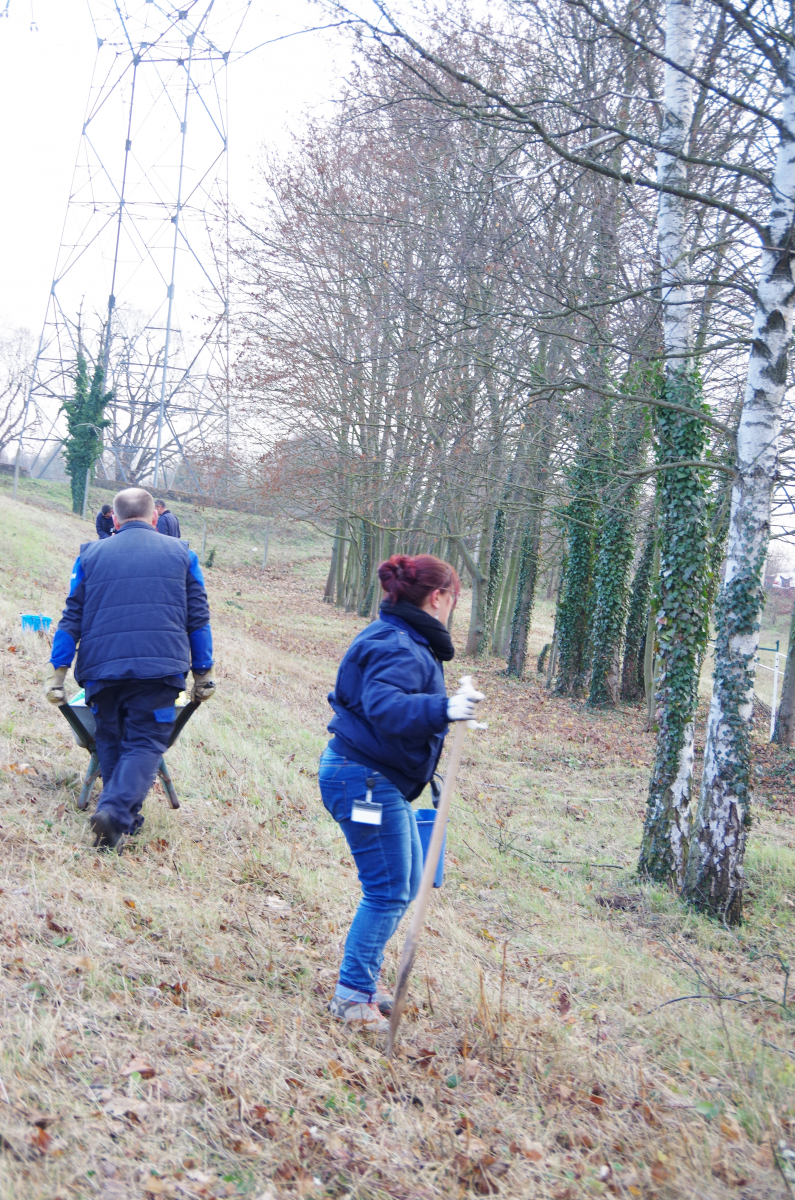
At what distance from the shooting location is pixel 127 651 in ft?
15.8

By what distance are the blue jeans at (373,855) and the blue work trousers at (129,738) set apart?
1.79 meters

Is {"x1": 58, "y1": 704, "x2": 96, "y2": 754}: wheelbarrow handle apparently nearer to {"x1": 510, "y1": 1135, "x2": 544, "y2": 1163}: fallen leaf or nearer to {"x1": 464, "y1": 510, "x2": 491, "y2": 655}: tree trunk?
{"x1": 510, "y1": 1135, "x2": 544, "y2": 1163}: fallen leaf

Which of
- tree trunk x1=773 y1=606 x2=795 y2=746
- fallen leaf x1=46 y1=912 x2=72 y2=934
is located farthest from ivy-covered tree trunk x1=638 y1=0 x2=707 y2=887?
tree trunk x1=773 y1=606 x2=795 y2=746

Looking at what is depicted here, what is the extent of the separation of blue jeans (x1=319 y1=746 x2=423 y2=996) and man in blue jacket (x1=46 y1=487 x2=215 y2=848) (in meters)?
1.78

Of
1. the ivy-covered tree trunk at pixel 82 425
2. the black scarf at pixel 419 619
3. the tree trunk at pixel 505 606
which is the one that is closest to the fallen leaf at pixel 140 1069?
the black scarf at pixel 419 619

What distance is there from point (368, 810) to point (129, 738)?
214 cm

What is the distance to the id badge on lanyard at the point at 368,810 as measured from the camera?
3.29 metres

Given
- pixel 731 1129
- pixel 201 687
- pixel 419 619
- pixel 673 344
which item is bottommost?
pixel 731 1129

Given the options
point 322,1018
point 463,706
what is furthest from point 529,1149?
point 463,706

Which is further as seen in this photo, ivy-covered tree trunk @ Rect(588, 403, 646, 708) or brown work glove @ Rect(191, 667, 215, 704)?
ivy-covered tree trunk @ Rect(588, 403, 646, 708)

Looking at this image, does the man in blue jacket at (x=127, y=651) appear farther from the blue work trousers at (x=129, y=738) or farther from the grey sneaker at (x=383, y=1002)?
the grey sneaker at (x=383, y=1002)

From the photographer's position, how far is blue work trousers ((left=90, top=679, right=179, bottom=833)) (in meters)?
4.82

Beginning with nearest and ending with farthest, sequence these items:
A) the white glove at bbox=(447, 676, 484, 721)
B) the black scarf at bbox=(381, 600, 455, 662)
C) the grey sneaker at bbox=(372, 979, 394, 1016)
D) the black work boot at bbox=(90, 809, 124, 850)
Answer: the white glove at bbox=(447, 676, 484, 721) → the black scarf at bbox=(381, 600, 455, 662) → the grey sneaker at bbox=(372, 979, 394, 1016) → the black work boot at bbox=(90, 809, 124, 850)

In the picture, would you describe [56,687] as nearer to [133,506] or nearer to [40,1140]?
[133,506]
